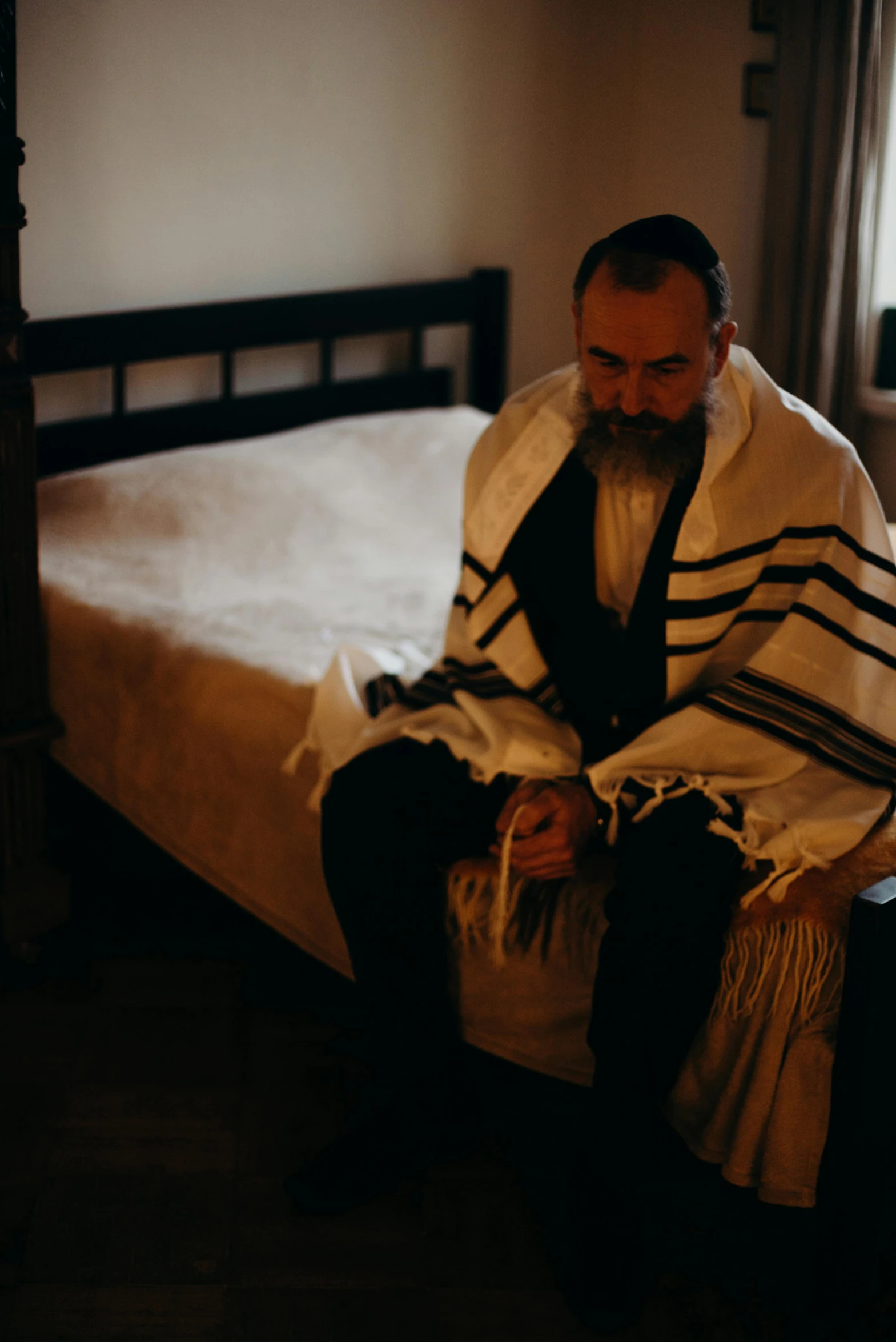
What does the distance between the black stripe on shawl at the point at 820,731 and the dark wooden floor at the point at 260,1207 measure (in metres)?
0.51

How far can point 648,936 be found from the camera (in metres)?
1.27

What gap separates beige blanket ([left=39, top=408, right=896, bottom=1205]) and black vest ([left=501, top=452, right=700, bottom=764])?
0.28 meters

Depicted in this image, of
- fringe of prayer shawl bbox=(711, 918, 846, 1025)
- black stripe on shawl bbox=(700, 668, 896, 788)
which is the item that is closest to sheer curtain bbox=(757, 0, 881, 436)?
black stripe on shawl bbox=(700, 668, 896, 788)

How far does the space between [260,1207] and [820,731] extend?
80cm

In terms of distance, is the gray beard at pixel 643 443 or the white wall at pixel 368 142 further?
the white wall at pixel 368 142

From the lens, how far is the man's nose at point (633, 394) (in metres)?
1.41

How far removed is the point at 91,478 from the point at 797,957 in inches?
60.8

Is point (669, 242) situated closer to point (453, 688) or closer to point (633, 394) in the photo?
point (633, 394)

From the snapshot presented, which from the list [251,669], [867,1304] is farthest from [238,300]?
[867,1304]

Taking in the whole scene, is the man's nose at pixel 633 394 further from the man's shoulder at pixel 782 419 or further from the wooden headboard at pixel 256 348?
the wooden headboard at pixel 256 348

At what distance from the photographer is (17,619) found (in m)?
1.84

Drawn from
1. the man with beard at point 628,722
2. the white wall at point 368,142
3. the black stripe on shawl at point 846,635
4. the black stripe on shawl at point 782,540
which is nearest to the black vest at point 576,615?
the man with beard at point 628,722

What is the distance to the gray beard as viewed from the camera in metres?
1.44

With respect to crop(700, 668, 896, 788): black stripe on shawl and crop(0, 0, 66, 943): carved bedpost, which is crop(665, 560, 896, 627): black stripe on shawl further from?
crop(0, 0, 66, 943): carved bedpost
